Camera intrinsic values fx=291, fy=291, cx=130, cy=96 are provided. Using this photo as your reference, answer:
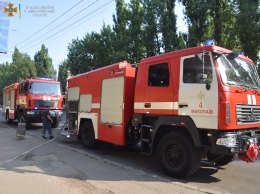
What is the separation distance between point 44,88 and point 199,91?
13256 millimetres

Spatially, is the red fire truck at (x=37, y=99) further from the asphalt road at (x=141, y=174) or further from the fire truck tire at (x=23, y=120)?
the asphalt road at (x=141, y=174)

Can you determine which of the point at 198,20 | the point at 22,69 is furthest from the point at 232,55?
the point at 22,69

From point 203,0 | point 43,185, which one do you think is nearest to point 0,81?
point 203,0

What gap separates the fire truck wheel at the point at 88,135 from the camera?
400 inches

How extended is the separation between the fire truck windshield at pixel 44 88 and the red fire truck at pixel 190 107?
10.1 metres

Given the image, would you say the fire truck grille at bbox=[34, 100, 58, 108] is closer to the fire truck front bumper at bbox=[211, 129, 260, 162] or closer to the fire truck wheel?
the fire truck wheel

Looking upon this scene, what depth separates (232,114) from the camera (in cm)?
577

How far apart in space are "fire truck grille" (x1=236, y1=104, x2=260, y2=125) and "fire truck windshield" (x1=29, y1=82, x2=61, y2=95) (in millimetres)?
13501

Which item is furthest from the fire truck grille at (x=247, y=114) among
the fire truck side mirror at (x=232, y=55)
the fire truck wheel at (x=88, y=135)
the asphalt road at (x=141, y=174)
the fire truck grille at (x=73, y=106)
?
the fire truck grille at (x=73, y=106)

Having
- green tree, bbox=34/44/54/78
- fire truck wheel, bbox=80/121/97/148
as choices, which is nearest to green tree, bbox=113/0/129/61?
fire truck wheel, bbox=80/121/97/148

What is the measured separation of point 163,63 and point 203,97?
4.92 feet

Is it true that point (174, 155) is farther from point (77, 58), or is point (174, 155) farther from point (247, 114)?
point (77, 58)

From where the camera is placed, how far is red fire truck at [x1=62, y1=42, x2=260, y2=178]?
A: 585 cm

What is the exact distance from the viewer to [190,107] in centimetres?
628
